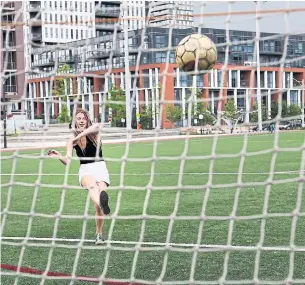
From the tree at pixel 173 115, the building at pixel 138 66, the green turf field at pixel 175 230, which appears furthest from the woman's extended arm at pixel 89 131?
the tree at pixel 173 115

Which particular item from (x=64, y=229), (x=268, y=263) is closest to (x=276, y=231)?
(x=268, y=263)

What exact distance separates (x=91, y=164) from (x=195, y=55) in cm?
159

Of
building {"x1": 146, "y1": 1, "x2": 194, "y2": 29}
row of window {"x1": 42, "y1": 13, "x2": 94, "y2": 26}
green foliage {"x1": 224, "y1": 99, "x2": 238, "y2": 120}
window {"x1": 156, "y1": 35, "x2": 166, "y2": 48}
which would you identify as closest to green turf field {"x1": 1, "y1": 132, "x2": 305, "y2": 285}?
building {"x1": 146, "y1": 1, "x2": 194, "y2": 29}

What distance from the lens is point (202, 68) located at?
6.22m

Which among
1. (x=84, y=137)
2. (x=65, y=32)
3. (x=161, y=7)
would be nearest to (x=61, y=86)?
(x=65, y=32)

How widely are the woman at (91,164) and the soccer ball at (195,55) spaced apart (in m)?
1.11

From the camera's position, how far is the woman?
6.15m

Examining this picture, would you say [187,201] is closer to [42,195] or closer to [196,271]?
[42,195]

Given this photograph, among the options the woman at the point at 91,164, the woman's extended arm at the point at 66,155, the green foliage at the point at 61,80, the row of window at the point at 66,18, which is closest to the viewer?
the woman's extended arm at the point at 66,155

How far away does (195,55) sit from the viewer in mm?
6219

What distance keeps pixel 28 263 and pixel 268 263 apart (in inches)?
88.7

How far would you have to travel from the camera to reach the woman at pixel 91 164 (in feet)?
20.2

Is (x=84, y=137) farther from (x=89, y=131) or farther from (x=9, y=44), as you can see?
(x=9, y=44)

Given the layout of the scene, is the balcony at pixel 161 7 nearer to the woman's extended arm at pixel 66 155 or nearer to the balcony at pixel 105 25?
the balcony at pixel 105 25
